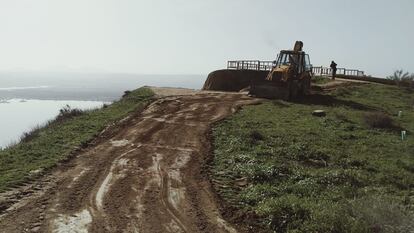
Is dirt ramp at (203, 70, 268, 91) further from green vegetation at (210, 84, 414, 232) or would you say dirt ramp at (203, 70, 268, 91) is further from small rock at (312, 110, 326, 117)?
small rock at (312, 110, 326, 117)

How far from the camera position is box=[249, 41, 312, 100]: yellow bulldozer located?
31719 millimetres

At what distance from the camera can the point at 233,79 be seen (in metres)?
50.4

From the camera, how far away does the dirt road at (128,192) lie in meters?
9.77

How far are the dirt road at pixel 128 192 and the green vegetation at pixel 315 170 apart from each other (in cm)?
84

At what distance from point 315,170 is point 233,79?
36.7m

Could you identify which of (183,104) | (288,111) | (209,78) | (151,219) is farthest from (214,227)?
(209,78)

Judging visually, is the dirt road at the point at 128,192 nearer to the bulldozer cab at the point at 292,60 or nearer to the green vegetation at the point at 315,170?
the green vegetation at the point at 315,170

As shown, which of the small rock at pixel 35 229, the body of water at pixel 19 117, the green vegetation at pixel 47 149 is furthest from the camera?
the body of water at pixel 19 117

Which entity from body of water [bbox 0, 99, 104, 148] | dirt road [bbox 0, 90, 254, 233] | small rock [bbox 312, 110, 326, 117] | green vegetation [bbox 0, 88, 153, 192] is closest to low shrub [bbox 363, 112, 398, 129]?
small rock [bbox 312, 110, 326, 117]

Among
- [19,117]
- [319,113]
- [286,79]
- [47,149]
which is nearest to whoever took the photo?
[47,149]

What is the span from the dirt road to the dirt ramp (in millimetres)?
30680

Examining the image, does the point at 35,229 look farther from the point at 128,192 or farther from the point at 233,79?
the point at 233,79

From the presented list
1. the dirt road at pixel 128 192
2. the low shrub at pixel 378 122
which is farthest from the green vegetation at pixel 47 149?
the low shrub at pixel 378 122

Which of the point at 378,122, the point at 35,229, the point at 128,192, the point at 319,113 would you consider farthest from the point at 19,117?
the point at 35,229
